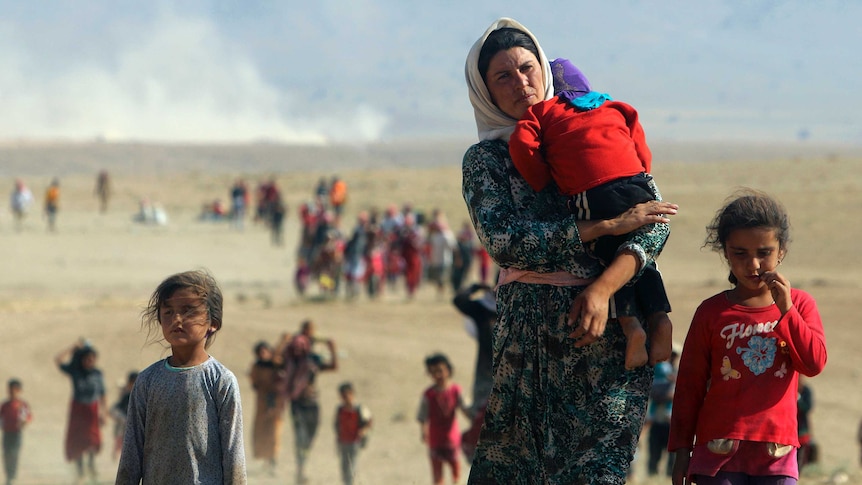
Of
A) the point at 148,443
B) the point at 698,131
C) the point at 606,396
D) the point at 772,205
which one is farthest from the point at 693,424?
the point at 698,131

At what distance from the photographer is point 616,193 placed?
367 cm

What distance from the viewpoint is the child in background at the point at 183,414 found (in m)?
3.77

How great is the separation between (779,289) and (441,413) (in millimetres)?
5881

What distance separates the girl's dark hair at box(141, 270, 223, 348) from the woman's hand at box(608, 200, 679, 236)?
1268 mm

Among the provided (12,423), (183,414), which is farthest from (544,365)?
(12,423)

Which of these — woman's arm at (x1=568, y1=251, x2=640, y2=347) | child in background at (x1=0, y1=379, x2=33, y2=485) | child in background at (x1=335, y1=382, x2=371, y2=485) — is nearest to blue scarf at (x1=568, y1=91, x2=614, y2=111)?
woman's arm at (x1=568, y1=251, x2=640, y2=347)

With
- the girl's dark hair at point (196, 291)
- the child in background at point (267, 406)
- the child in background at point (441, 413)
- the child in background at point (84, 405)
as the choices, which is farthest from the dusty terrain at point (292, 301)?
the girl's dark hair at point (196, 291)

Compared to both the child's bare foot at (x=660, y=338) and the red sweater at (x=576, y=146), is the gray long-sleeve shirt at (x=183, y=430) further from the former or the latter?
the child's bare foot at (x=660, y=338)

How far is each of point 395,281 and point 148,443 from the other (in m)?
18.7

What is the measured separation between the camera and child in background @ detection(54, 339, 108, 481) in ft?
35.7

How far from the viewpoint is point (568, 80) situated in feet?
13.0

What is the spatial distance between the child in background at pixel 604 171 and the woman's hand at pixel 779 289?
0.31 meters

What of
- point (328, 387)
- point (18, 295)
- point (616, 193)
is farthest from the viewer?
point (18, 295)

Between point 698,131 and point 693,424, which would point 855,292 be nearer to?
point 693,424
